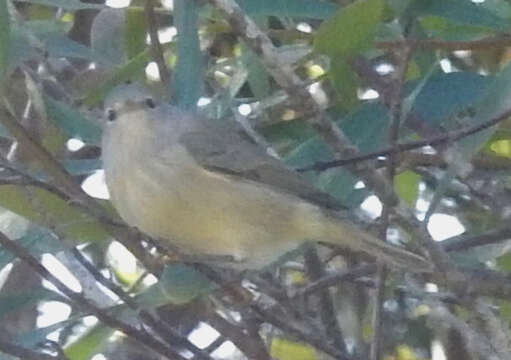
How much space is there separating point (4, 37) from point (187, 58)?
11.5 inches

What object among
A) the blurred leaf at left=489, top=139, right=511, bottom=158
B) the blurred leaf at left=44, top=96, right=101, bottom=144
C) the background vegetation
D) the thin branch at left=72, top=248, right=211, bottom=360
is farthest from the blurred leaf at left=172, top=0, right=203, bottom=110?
the blurred leaf at left=489, top=139, right=511, bottom=158

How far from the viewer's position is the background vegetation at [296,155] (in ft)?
5.90

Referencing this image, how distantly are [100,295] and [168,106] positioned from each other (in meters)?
0.34

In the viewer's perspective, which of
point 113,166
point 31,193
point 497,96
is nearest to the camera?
point 497,96

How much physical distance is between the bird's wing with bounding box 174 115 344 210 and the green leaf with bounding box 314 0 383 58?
390mm

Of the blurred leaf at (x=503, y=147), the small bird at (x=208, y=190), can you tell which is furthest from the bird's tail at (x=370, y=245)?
the blurred leaf at (x=503, y=147)

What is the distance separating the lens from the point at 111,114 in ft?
7.82

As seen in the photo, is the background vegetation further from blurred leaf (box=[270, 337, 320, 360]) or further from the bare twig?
blurred leaf (box=[270, 337, 320, 360])

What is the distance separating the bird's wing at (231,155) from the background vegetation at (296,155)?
4 centimetres

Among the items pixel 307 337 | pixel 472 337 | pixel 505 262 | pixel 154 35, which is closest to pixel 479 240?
pixel 472 337

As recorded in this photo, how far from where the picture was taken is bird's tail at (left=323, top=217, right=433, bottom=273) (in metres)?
2.05

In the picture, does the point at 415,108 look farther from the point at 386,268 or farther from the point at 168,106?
the point at 168,106

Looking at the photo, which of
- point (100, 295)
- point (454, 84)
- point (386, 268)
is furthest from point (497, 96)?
point (100, 295)

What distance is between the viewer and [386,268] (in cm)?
198
